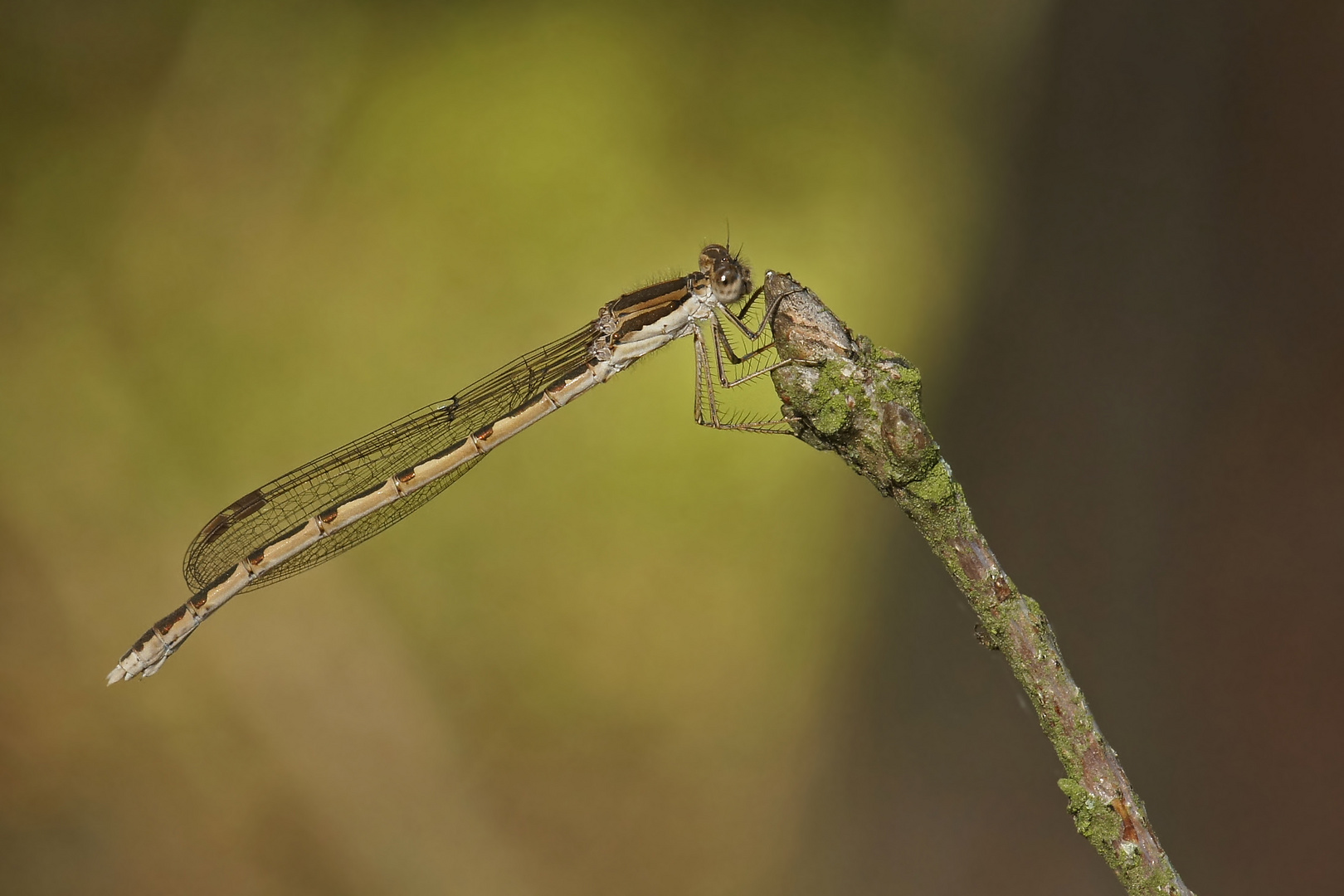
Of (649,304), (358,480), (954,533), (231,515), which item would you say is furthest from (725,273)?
(231,515)

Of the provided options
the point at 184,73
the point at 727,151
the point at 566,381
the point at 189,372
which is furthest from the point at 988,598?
the point at 184,73

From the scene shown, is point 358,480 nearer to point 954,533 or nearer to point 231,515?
point 231,515

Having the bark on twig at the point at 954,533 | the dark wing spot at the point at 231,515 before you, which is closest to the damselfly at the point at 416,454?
the dark wing spot at the point at 231,515

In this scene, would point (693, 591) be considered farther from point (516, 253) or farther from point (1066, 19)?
point (1066, 19)

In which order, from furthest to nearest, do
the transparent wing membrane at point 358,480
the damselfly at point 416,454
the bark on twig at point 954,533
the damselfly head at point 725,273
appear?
the transparent wing membrane at point 358,480, the damselfly at point 416,454, the damselfly head at point 725,273, the bark on twig at point 954,533

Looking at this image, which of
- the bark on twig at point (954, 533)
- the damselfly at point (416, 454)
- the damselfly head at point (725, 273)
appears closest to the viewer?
the bark on twig at point (954, 533)

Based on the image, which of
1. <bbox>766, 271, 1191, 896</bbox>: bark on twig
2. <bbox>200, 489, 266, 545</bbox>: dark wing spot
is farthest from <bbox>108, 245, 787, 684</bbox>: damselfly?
<bbox>766, 271, 1191, 896</bbox>: bark on twig

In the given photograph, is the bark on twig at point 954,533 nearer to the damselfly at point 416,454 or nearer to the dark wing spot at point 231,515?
the damselfly at point 416,454
